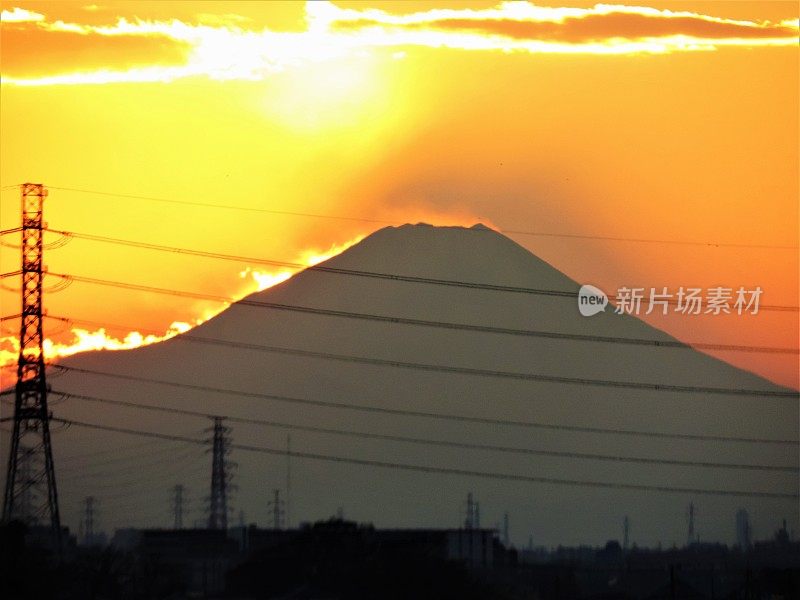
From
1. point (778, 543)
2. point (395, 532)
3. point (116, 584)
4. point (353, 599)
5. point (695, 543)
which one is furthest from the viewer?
point (695, 543)

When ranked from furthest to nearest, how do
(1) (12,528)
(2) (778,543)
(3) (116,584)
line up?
(2) (778,543) → (3) (116,584) → (1) (12,528)

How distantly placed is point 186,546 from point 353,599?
2916 cm

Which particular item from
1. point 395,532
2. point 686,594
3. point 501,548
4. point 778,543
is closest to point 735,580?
point 686,594

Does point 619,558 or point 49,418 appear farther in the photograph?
point 619,558

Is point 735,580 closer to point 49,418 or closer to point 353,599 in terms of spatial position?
point 353,599

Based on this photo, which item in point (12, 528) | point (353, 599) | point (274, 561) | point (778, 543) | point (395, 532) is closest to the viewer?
point (12, 528)

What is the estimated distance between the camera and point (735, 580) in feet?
318

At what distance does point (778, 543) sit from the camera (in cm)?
14088

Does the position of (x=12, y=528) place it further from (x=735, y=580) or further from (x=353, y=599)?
(x=735, y=580)

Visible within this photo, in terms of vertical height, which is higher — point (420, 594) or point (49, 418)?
point (49, 418)

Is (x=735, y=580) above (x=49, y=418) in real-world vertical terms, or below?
below

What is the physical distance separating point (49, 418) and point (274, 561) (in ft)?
57.4

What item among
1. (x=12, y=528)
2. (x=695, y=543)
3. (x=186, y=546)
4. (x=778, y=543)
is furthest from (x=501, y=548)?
(x=695, y=543)

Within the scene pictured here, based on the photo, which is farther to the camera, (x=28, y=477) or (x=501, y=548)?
(x=501, y=548)
